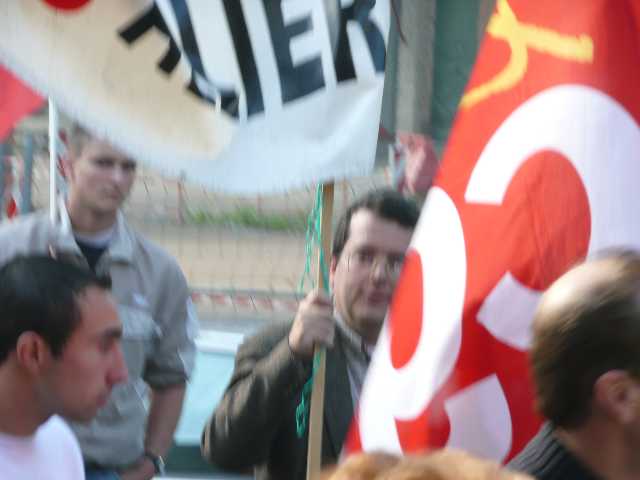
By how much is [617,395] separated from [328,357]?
1.08 m

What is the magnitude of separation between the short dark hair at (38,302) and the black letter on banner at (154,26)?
1.52 feet

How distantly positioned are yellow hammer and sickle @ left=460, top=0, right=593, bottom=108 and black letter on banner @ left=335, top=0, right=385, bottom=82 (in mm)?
311

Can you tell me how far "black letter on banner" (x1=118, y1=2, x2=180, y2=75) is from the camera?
261 centimetres

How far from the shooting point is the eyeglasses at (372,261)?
9.87 ft

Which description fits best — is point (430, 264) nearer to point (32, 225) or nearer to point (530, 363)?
point (530, 363)

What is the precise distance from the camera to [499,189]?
2.48m

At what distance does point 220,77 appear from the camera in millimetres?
2686

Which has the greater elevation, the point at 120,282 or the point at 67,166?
the point at 67,166

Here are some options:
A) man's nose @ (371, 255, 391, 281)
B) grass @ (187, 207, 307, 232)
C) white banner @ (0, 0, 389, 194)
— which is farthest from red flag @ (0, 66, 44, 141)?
grass @ (187, 207, 307, 232)

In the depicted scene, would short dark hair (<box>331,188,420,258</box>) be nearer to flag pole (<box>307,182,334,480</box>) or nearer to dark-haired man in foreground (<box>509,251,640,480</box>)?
flag pole (<box>307,182,334,480</box>)

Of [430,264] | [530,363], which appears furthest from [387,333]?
[530,363]

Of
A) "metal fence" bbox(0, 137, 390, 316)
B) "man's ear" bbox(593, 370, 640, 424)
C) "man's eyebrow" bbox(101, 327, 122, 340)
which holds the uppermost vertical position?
"man's ear" bbox(593, 370, 640, 424)

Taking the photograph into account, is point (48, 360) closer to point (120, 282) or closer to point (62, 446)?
point (62, 446)

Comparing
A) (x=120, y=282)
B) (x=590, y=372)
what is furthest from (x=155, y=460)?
(x=590, y=372)
